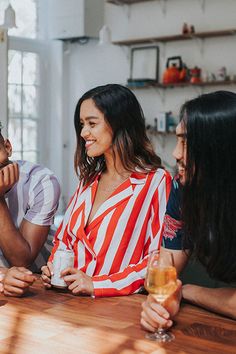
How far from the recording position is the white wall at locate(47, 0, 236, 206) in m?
6.60

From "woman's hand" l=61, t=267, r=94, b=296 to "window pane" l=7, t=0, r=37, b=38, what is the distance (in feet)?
20.1

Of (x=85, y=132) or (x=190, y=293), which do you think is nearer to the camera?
(x=190, y=293)

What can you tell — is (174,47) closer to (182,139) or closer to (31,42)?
(31,42)

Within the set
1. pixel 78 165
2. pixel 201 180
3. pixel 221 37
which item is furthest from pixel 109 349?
pixel 221 37

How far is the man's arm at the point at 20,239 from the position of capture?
213 cm

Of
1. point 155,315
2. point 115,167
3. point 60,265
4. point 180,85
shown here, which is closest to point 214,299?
point 155,315

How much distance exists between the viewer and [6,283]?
71.7 inches

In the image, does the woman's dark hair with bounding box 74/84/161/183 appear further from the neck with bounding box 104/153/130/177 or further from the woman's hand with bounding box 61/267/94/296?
the woman's hand with bounding box 61/267/94/296

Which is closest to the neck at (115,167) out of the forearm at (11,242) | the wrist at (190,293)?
the forearm at (11,242)

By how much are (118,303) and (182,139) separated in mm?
499

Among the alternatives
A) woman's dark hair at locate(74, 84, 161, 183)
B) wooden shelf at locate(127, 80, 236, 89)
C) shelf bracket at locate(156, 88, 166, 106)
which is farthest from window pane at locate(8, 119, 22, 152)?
woman's dark hair at locate(74, 84, 161, 183)

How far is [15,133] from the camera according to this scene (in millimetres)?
7656

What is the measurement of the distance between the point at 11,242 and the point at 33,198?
24 cm

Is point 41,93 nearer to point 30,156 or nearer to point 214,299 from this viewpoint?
point 30,156
